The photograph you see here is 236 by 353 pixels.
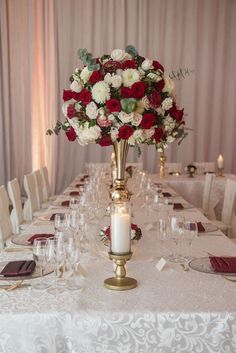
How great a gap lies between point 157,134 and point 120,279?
81 cm

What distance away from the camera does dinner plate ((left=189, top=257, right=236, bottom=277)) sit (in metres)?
2.19

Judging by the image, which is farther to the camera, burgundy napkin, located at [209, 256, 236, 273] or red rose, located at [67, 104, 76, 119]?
red rose, located at [67, 104, 76, 119]

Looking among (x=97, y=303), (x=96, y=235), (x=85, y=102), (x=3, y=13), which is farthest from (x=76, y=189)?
(x=3, y=13)

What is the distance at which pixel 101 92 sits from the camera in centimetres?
229

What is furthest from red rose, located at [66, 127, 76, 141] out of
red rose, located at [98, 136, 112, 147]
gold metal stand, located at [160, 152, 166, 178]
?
gold metal stand, located at [160, 152, 166, 178]

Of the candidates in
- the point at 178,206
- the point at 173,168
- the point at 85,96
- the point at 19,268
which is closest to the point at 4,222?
the point at 178,206

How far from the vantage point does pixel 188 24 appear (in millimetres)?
8789

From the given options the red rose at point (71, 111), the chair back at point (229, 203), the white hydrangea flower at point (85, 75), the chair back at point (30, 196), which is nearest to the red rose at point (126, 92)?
the white hydrangea flower at point (85, 75)

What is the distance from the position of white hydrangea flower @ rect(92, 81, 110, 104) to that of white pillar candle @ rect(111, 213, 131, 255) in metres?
0.61

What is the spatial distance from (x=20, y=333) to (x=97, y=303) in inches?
11.8

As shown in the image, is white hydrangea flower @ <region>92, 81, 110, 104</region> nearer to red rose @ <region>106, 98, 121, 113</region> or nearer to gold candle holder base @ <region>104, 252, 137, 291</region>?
red rose @ <region>106, 98, 121, 113</region>

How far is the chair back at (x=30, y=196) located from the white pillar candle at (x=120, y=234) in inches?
134

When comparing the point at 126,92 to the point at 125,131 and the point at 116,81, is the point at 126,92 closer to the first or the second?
the point at 116,81

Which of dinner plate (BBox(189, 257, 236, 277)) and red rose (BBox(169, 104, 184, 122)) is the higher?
red rose (BBox(169, 104, 184, 122))
